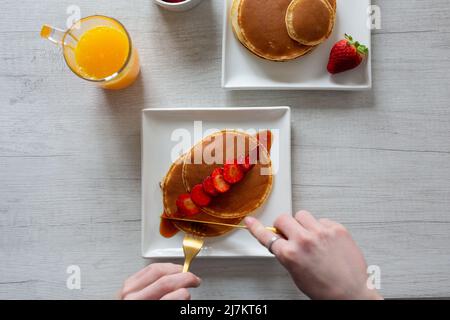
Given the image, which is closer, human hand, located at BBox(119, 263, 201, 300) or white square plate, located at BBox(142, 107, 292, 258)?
human hand, located at BBox(119, 263, 201, 300)

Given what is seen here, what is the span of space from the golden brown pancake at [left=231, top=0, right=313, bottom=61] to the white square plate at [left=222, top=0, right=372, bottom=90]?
3 centimetres

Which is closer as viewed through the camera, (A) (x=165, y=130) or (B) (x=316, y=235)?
(B) (x=316, y=235)

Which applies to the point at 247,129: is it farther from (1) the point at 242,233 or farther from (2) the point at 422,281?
(2) the point at 422,281

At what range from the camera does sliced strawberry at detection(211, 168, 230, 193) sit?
113 cm

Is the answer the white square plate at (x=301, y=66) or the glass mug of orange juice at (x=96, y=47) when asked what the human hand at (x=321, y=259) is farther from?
the glass mug of orange juice at (x=96, y=47)

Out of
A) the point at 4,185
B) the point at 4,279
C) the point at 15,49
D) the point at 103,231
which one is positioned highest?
the point at 15,49

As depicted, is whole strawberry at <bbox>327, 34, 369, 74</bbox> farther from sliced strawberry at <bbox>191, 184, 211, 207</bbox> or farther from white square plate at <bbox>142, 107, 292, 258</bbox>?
sliced strawberry at <bbox>191, 184, 211, 207</bbox>

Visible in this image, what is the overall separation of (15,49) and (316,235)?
914 millimetres

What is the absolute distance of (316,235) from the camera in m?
0.94

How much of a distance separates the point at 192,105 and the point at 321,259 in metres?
0.52

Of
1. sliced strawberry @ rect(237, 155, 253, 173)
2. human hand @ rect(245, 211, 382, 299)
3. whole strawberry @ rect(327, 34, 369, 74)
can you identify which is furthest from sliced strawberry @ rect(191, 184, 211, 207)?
whole strawberry @ rect(327, 34, 369, 74)

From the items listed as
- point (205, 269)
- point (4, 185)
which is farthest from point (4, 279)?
point (205, 269)

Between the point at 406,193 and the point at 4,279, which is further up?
the point at 406,193

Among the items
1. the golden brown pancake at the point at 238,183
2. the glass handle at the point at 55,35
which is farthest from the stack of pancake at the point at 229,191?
the glass handle at the point at 55,35
